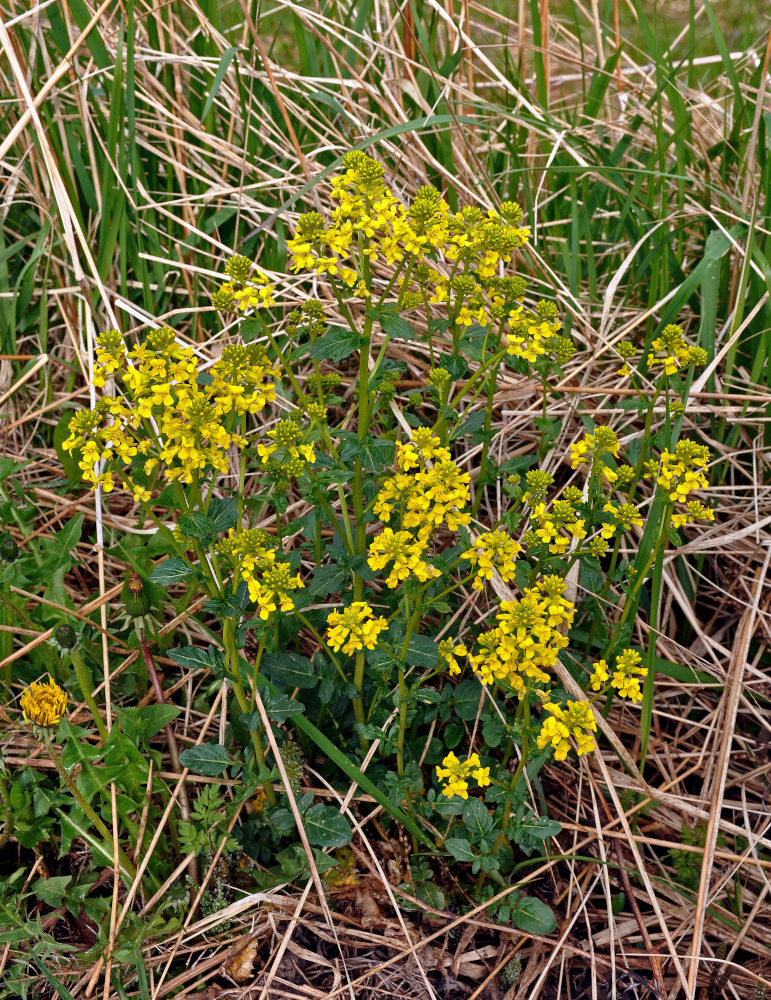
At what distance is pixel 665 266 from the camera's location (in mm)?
2820

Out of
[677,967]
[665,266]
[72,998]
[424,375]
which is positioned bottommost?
[677,967]

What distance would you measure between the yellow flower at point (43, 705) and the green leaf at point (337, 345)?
0.90m

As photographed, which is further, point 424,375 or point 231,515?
point 424,375

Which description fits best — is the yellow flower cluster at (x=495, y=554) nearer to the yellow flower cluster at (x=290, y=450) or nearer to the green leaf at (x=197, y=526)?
the yellow flower cluster at (x=290, y=450)

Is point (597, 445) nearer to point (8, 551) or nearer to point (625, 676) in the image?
point (625, 676)

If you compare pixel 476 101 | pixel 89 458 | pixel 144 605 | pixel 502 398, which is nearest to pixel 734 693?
pixel 502 398

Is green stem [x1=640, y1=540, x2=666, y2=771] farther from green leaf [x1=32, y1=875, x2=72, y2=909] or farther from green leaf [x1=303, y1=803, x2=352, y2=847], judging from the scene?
green leaf [x1=32, y1=875, x2=72, y2=909]

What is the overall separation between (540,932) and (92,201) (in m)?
2.79

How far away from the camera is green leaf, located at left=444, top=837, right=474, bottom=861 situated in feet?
6.42

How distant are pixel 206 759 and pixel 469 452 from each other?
3.89 ft

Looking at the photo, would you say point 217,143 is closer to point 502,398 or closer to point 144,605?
point 502,398

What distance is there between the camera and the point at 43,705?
5.96 feet

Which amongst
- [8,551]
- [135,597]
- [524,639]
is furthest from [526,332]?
[8,551]

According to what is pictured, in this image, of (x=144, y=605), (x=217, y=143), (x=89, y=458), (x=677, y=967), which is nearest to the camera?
(x=89, y=458)
